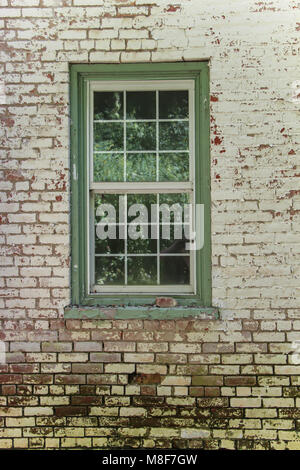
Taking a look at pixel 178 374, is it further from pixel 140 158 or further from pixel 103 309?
pixel 140 158

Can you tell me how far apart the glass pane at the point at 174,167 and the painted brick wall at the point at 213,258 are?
10.7 inches

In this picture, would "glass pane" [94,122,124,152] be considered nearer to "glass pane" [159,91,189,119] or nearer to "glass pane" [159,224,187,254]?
"glass pane" [159,91,189,119]

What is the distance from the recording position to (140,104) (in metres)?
3.78

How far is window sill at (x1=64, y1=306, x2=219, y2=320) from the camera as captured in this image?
354cm

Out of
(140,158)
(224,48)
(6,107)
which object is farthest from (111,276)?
(224,48)

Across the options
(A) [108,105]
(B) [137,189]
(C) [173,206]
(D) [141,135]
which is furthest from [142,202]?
(A) [108,105]

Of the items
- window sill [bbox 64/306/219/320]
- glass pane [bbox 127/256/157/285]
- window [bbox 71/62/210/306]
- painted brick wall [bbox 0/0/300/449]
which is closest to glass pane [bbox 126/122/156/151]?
window [bbox 71/62/210/306]

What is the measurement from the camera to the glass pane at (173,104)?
3.76 m

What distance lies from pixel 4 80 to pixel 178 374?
2.60 metres

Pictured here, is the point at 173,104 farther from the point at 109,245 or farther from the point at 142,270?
the point at 142,270

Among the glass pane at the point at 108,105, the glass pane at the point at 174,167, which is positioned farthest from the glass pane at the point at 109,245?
the glass pane at the point at 108,105

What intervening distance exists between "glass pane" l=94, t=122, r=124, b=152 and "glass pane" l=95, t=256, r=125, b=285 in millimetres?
878

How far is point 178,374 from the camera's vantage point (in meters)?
3.58

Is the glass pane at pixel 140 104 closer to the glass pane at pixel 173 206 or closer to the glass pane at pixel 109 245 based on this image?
the glass pane at pixel 173 206
